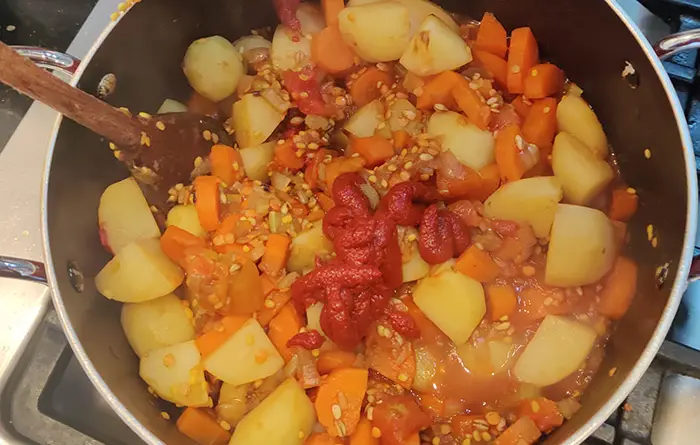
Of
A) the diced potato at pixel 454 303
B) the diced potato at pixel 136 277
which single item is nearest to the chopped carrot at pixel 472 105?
the diced potato at pixel 454 303

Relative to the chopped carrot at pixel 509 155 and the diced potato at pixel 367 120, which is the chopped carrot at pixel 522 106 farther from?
the diced potato at pixel 367 120

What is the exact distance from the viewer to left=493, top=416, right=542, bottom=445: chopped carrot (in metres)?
1.49

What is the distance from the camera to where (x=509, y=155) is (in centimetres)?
167

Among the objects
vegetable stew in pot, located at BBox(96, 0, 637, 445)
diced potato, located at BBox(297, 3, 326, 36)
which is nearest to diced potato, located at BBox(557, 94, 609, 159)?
vegetable stew in pot, located at BBox(96, 0, 637, 445)

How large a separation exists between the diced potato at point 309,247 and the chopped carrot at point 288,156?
0.70 feet

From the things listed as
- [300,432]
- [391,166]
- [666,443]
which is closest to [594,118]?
[391,166]

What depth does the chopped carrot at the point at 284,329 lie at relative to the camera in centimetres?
162

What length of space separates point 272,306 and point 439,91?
72cm

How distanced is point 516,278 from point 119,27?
1161mm

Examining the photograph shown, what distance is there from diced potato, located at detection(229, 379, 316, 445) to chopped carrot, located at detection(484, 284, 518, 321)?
0.50m

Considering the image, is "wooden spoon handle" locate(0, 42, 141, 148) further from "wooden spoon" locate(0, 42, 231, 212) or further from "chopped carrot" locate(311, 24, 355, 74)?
"chopped carrot" locate(311, 24, 355, 74)

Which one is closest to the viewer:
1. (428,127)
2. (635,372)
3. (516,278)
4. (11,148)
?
(635,372)

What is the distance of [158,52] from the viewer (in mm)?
1796

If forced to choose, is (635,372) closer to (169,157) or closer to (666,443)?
(666,443)
